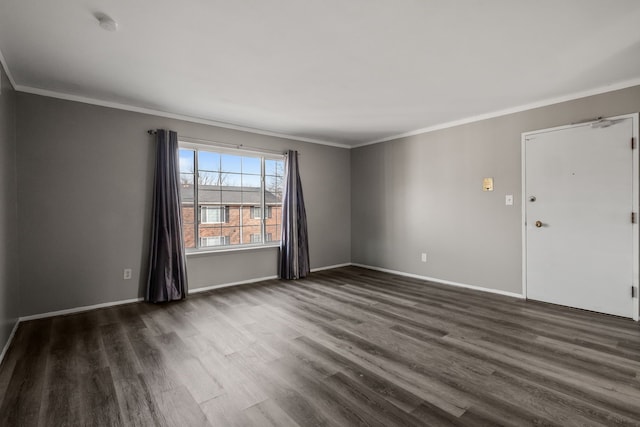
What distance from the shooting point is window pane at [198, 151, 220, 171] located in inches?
174

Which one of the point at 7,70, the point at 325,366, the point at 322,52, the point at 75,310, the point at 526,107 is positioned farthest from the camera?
the point at 526,107

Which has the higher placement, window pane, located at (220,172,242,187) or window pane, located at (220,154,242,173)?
window pane, located at (220,154,242,173)

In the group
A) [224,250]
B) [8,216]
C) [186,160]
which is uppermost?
[186,160]

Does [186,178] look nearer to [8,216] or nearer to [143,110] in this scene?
[143,110]

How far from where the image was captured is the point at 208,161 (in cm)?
450

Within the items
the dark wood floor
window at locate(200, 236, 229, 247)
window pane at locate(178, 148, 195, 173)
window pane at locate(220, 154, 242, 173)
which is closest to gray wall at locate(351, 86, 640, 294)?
the dark wood floor

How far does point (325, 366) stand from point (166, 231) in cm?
274

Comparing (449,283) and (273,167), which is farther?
(273,167)

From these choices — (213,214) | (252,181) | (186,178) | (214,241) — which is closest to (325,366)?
(214,241)

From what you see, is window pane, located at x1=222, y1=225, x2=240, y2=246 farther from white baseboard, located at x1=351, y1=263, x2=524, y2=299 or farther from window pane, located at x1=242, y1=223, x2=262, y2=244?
white baseboard, located at x1=351, y1=263, x2=524, y2=299

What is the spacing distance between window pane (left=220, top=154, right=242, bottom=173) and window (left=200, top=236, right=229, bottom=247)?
103 centimetres

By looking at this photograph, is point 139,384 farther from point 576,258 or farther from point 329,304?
point 576,258

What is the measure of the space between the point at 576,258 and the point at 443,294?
Answer: 1.52 meters

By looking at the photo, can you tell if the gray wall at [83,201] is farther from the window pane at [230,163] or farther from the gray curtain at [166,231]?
the window pane at [230,163]
